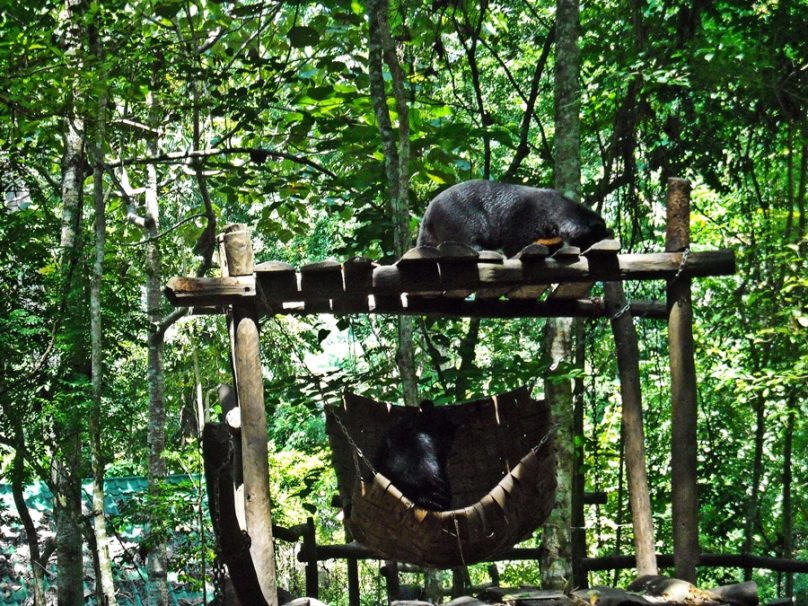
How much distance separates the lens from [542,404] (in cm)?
430

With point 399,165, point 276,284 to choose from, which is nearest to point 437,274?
point 276,284

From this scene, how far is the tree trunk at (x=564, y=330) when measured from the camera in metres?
4.28

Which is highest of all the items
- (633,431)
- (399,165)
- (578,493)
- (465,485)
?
(399,165)

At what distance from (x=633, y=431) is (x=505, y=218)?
51.6 inches

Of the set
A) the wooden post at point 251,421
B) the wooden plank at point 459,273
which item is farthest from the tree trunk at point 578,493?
the wooden post at point 251,421

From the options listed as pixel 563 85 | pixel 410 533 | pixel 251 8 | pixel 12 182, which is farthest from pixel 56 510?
pixel 563 85

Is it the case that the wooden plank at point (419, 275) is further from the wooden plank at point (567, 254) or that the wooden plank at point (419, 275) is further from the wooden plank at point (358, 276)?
the wooden plank at point (567, 254)

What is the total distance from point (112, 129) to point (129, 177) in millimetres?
1748

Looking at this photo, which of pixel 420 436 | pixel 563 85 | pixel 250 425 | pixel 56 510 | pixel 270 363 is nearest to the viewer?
pixel 250 425

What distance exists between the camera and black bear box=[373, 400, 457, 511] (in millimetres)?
4008

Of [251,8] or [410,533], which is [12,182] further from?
[410,533]

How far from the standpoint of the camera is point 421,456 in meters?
4.08

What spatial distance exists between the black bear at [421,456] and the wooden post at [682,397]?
1064 mm

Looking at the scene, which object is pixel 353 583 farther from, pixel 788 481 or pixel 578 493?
pixel 788 481
